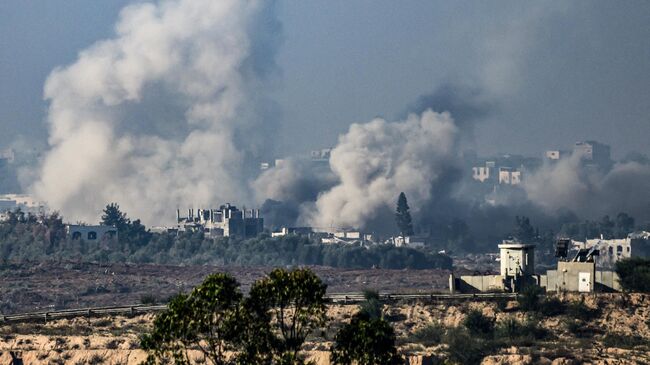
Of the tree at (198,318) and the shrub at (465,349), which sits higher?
the tree at (198,318)

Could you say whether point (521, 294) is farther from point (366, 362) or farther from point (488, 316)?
point (366, 362)

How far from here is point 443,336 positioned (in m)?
91.4

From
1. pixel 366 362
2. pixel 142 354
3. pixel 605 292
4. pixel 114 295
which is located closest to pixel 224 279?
pixel 366 362

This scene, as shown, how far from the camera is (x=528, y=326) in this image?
93000 millimetres

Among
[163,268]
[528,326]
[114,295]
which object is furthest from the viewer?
[163,268]

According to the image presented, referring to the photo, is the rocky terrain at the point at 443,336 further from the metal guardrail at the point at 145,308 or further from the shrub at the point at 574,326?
the metal guardrail at the point at 145,308

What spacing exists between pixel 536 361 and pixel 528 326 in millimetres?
9888

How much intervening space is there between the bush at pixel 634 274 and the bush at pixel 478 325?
36.7 ft

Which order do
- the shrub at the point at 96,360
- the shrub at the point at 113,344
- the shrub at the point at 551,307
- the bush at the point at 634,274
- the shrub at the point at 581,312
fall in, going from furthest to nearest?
the bush at the point at 634,274
the shrub at the point at 551,307
the shrub at the point at 581,312
the shrub at the point at 113,344
the shrub at the point at 96,360

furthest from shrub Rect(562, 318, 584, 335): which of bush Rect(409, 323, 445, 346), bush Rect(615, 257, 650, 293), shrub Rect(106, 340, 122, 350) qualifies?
shrub Rect(106, 340, 122, 350)

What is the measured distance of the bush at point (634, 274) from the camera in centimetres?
10081

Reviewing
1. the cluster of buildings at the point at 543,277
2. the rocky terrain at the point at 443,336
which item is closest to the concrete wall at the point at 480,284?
the cluster of buildings at the point at 543,277

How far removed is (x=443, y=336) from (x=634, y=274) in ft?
57.0

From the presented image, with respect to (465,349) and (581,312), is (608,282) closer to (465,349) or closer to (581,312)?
(581,312)
